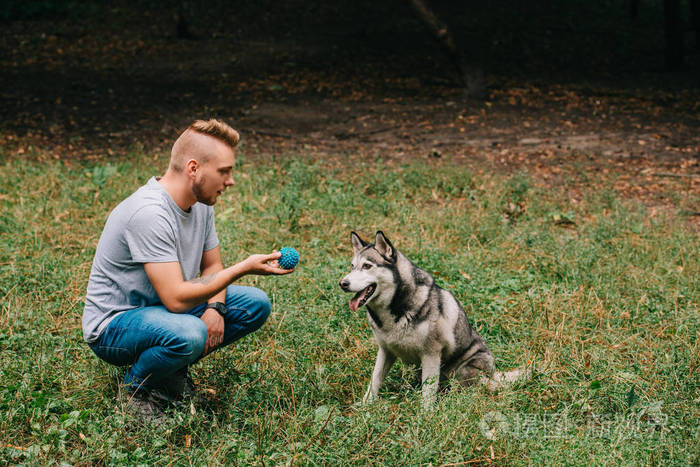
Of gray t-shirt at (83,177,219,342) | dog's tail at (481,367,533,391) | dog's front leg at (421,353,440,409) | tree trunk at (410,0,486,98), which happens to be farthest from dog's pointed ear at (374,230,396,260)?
tree trunk at (410,0,486,98)

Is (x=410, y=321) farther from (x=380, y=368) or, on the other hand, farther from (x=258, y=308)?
(x=258, y=308)

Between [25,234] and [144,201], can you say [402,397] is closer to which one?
[144,201]

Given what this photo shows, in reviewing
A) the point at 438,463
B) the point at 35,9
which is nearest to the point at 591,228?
the point at 438,463

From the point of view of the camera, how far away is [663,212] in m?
6.34

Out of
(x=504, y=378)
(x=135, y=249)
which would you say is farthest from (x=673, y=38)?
(x=135, y=249)

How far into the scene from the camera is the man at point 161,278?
2.90m

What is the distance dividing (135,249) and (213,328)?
599 millimetres

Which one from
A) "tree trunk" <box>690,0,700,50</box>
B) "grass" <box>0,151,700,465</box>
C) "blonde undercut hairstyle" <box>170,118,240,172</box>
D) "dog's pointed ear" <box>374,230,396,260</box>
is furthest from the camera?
"tree trunk" <box>690,0,700,50</box>

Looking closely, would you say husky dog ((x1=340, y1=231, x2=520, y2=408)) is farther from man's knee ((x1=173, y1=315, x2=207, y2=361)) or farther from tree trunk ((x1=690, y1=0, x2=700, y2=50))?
tree trunk ((x1=690, y1=0, x2=700, y2=50))

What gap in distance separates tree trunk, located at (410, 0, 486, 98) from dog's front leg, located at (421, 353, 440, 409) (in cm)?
820

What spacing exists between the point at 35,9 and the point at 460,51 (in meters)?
12.7

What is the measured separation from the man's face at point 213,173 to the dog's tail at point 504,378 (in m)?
1.89

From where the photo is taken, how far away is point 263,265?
3029 mm

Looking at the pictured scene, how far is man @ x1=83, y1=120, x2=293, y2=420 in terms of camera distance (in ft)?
9.50
